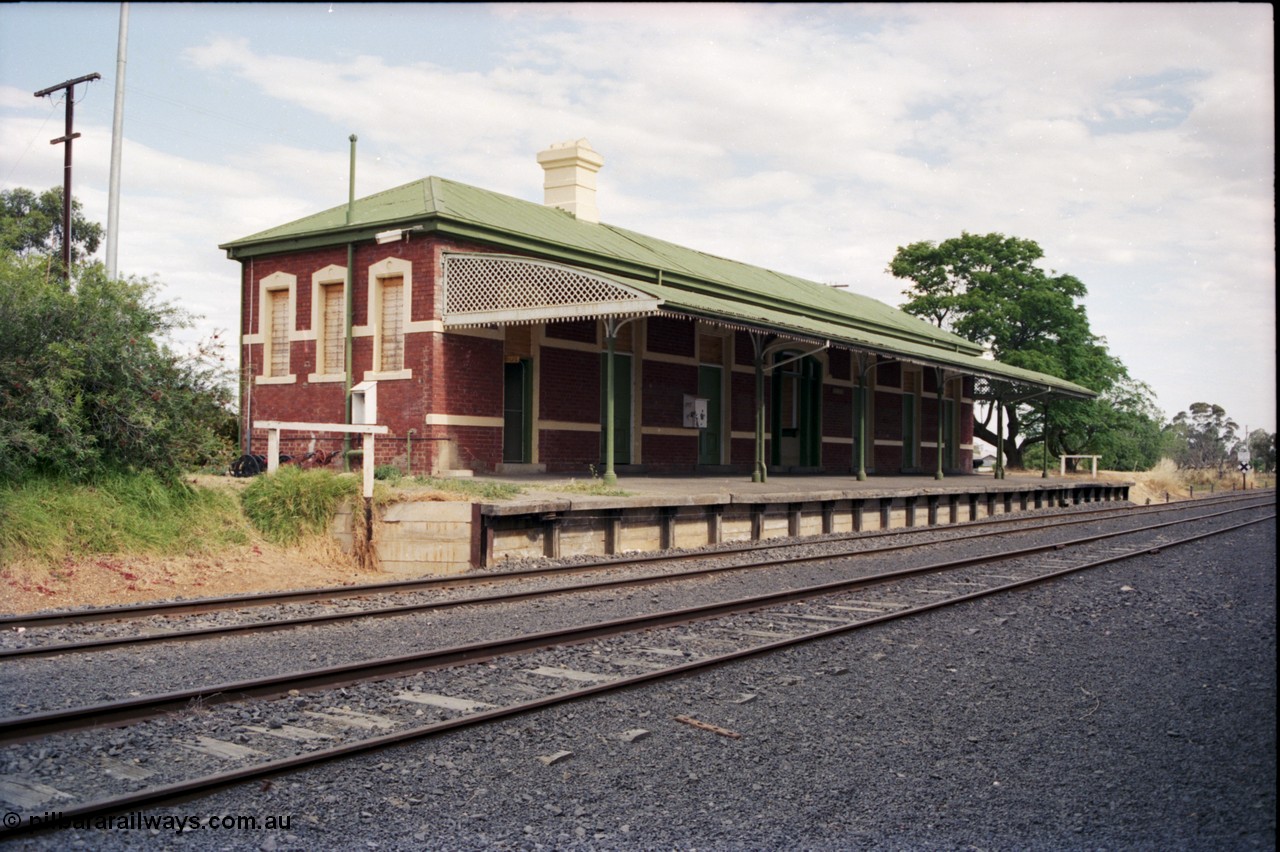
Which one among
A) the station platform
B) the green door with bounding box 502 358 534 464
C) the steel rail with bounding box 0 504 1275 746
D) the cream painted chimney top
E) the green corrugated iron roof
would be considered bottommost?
the steel rail with bounding box 0 504 1275 746

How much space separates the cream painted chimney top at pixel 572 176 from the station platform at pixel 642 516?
7.12m

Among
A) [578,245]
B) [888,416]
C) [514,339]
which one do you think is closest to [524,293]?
[514,339]

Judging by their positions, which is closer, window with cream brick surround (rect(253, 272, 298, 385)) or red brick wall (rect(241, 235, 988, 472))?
red brick wall (rect(241, 235, 988, 472))

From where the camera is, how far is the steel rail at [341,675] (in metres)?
5.09

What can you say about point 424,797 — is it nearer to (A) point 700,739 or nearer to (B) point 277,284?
(A) point 700,739

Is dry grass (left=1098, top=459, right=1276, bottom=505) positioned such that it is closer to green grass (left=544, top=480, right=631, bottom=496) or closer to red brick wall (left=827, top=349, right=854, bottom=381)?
red brick wall (left=827, top=349, right=854, bottom=381)

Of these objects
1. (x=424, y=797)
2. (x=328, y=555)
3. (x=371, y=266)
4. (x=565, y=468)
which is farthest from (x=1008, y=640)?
(x=371, y=266)

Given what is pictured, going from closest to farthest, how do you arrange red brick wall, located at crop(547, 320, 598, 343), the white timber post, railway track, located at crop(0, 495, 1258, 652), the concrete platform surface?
1. railway track, located at crop(0, 495, 1258, 652)
2. the white timber post
3. the concrete platform surface
4. red brick wall, located at crop(547, 320, 598, 343)

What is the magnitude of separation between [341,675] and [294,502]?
20.9ft

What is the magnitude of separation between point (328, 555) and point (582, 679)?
644 cm

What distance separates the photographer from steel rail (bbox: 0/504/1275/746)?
16.7 feet

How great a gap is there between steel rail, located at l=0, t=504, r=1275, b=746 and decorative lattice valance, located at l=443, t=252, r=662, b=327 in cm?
666

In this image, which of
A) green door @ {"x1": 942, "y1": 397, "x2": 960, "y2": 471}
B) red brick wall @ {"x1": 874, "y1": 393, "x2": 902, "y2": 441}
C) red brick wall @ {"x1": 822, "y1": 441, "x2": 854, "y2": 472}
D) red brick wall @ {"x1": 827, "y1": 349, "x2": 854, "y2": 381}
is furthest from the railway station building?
green door @ {"x1": 942, "y1": 397, "x2": 960, "y2": 471}

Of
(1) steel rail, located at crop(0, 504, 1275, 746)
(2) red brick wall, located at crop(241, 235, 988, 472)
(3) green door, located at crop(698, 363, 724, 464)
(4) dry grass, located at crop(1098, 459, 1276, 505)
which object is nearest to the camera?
(1) steel rail, located at crop(0, 504, 1275, 746)
